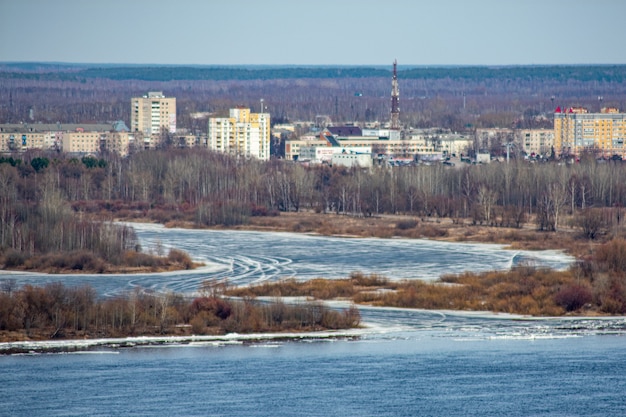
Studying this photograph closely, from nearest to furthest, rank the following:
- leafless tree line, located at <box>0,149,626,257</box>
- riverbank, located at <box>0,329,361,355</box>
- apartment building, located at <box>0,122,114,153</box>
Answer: riverbank, located at <box>0,329,361,355</box> → leafless tree line, located at <box>0,149,626,257</box> → apartment building, located at <box>0,122,114,153</box>

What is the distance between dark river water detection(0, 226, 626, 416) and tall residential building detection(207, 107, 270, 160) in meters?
40.1

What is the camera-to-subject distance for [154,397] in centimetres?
1745

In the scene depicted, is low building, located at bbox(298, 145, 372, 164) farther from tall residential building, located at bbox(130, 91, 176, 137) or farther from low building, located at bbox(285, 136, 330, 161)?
tall residential building, located at bbox(130, 91, 176, 137)

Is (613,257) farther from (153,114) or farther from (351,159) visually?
(153,114)

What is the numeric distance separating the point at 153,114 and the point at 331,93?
52.9 meters

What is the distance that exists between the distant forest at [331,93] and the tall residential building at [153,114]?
3193 mm

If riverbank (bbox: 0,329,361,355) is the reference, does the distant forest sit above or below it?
above

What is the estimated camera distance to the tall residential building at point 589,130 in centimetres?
6775

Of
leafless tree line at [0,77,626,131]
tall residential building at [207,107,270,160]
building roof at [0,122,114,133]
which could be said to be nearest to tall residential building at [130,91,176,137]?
building roof at [0,122,114,133]

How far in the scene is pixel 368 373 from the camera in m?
18.8

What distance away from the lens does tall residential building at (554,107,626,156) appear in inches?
2667

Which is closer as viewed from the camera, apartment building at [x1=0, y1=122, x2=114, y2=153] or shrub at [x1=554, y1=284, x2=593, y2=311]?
shrub at [x1=554, y1=284, x2=593, y2=311]

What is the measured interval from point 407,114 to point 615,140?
2538 cm

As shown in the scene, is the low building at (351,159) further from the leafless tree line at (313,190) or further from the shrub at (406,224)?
the shrub at (406,224)
